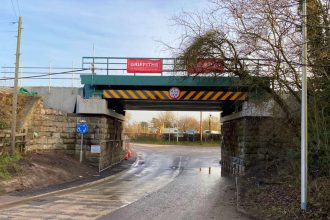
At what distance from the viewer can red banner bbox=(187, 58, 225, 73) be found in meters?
19.1

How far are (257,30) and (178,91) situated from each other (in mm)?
10503

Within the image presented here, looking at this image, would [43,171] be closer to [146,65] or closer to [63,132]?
[63,132]

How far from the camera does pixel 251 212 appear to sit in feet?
40.9

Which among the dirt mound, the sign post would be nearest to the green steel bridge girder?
the sign post

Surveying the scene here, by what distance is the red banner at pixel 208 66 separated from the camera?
19.1 m

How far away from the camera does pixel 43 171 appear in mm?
19531

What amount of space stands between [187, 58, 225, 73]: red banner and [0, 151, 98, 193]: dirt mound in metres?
8.04

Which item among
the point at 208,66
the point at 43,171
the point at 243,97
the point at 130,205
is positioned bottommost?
the point at 130,205

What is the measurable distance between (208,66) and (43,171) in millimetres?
8924

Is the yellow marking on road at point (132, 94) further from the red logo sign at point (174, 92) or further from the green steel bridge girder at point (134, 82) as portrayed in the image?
the red logo sign at point (174, 92)

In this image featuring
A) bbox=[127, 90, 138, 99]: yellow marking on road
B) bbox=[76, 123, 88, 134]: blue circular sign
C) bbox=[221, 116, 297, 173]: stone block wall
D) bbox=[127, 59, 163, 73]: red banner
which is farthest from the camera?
bbox=[127, 90, 138, 99]: yellow marking on road

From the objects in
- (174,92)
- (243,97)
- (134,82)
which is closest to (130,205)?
(134,82)

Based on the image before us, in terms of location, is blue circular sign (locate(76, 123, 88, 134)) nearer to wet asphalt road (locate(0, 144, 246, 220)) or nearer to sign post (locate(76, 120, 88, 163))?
sign post (locate(76, 120, 88, 163))

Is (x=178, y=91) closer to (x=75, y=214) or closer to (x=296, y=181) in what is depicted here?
(x=296, y=181)
